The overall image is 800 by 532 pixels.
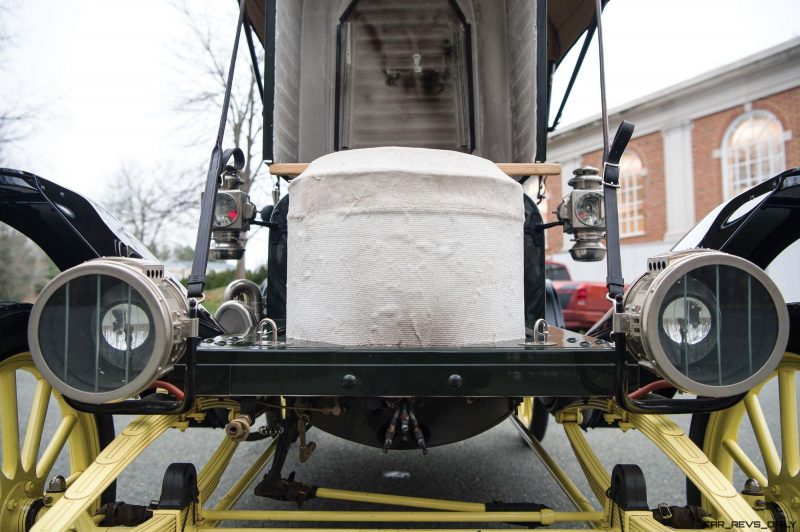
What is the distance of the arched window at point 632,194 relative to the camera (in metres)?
18.4

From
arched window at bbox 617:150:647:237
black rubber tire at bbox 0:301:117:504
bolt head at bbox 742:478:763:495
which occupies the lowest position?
bolt head at bbox 742:478:763:495

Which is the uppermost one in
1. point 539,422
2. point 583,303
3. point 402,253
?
point 402,253

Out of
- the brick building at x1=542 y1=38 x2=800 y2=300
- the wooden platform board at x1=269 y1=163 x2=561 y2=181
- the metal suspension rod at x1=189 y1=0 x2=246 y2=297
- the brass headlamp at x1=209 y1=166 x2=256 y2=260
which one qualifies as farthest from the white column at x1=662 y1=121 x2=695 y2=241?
the metal suspension rod at x1=189 y1=0 x2=246 y2=297

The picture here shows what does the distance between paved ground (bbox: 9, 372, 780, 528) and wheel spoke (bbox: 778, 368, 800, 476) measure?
101 cm

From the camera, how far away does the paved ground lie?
319cm

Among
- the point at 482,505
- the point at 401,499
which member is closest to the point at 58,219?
the point at 401,499

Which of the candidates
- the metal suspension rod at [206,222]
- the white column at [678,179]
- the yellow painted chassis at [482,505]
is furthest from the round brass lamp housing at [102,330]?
the white column at [678,179]

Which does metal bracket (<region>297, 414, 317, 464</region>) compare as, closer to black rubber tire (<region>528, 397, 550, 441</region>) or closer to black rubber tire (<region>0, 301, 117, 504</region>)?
black rubber tire (<region>0, 301, 117, 504</region>)

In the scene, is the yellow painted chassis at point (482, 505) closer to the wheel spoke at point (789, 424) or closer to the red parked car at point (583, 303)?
the wheel spoke at point (789, 424)

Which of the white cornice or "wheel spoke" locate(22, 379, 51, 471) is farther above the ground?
the white cornice

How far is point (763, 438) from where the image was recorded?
7.22 ft

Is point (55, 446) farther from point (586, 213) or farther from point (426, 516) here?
point (586, 213)

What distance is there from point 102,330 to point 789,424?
2.57 metres

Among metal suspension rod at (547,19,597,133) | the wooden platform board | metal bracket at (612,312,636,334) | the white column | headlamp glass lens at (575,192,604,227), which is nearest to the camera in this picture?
metal bracket at (612,312,636,334)
